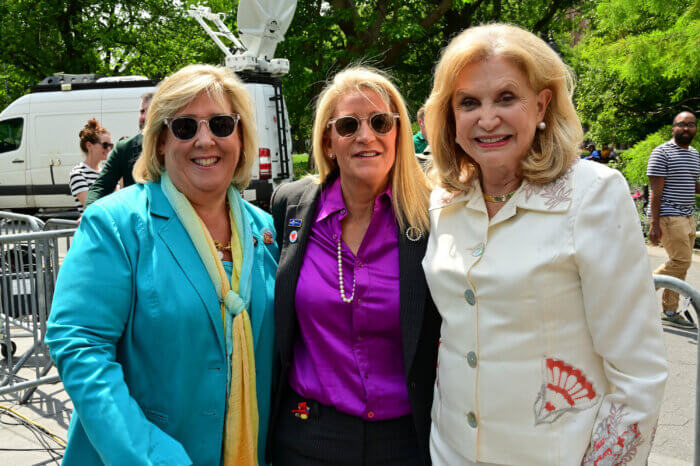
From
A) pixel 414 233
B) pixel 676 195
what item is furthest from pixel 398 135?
pixel 676 195

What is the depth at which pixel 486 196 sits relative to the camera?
184 cm

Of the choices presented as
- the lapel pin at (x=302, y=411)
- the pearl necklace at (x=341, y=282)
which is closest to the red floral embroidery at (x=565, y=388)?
the pearl necklace at (x=341, y=282)

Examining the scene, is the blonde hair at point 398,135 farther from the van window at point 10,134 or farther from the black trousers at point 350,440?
the van window at point 10,134

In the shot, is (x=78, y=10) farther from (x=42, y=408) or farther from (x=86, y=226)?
(x=86, y=226)

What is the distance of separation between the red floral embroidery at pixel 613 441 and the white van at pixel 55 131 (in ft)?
32.8

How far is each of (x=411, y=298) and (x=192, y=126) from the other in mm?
1018

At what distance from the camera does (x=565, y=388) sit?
1.56m

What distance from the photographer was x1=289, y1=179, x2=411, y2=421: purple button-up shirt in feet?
6.68

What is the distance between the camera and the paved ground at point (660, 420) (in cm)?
367

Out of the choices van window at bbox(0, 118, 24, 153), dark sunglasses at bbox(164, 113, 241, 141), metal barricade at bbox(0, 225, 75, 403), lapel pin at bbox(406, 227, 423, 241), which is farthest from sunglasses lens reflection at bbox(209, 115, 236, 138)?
van window at bbox(0, 118, 24, 153)

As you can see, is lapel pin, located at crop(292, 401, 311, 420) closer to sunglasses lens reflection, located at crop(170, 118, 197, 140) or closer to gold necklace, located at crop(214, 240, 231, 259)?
gold necklace, located at crop(214, 240, 231, 259)

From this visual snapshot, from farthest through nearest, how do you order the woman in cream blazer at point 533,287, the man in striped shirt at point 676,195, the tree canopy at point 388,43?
the tree canopy at point 388,43 < the man in striped shirt at point 676,195 < the woman in cream blazer at point 533,287

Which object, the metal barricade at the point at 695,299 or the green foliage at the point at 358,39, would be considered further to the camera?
the green foliage at the point at 358,39

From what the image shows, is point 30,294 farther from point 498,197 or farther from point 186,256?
point 498,197
